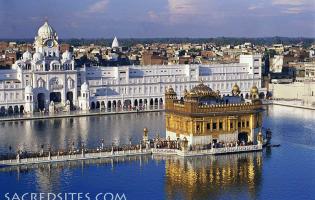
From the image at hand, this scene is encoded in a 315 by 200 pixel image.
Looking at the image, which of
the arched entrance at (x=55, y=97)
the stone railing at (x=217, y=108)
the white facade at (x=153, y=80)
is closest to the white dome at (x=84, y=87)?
the white facade at (x=153, y=80)

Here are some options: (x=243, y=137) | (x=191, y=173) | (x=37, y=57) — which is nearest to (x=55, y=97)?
(x=37, y=57)

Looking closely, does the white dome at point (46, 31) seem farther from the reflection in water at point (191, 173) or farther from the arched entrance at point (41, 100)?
the reflection in water at point (191, 173)

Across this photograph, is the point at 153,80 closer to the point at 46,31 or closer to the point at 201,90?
the point at 46,31

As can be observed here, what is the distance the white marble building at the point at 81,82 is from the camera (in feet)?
177

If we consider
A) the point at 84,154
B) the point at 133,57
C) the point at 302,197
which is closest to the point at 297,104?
the point at 84,154

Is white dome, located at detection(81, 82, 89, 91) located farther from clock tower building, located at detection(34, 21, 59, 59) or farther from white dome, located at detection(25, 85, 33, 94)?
white dome, located at detection(25, 85, 33, 94)

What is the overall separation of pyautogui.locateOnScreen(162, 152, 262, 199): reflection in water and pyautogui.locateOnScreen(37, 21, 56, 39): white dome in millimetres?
27237

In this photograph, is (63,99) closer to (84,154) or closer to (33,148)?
(33,148)

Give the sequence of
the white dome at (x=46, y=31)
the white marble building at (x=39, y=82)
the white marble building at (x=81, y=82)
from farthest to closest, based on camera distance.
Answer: the white dome at (x=46, y=31) → the white marble building at (x=81, y=82) → the white marble building at (x=39, y=82)

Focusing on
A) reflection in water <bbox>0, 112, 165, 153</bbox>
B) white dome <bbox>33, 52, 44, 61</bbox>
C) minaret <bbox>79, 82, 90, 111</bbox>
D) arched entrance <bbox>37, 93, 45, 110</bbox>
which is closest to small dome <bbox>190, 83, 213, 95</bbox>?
reflection in water <bbox>0, 112, 165, 153</bbox>

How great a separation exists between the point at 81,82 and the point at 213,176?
92.1 feet

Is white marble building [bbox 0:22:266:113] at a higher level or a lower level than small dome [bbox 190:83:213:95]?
lower

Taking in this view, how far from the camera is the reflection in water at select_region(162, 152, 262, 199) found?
27.4 metres

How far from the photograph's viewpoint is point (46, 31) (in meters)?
58.6
